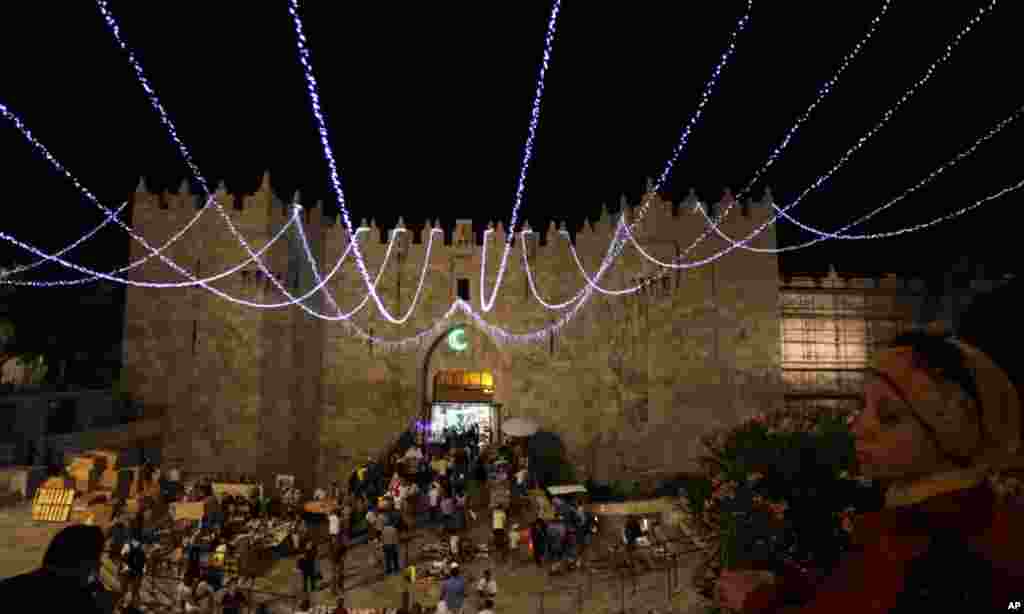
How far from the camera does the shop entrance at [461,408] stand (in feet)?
78.9

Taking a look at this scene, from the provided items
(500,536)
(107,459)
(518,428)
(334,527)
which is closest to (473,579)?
(500,536)

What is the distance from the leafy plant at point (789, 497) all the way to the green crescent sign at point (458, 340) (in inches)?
822

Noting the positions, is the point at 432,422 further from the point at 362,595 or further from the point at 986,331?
the point at 986,331

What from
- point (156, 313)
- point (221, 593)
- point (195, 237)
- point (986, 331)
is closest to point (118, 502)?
point (221, 593)

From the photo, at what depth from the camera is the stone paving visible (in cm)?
1009

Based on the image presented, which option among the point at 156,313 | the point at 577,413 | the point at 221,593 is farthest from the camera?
the point at 577,413

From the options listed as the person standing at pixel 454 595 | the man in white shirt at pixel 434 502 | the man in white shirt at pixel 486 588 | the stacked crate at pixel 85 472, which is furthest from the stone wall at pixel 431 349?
the person standing at pixel 454 595

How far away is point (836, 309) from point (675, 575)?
11843 millimetres

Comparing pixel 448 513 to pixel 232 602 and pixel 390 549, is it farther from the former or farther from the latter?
pixel 232 602

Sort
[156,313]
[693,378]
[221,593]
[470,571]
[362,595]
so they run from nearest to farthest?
[221,593]
[362,595]
[470,571]
[693,378]
[156,313]

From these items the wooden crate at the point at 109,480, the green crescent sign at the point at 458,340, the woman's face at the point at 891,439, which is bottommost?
the wooden crate at the point at 109,480

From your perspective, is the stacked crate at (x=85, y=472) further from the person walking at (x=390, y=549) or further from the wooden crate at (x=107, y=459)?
the person walking at (x=390, y=549)

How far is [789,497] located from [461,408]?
21479mm

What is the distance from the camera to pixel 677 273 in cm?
1795
